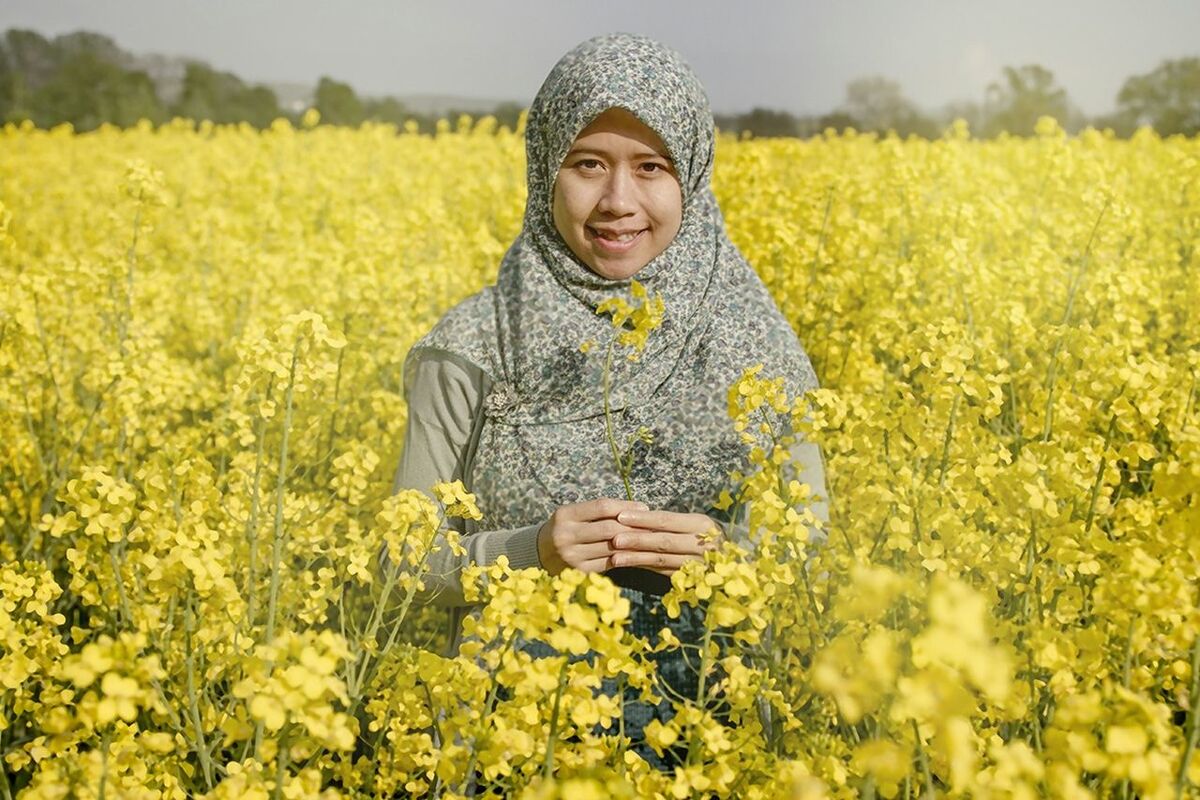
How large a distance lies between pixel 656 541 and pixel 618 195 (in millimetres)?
738

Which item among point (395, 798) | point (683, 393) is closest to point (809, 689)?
point (683, 393)

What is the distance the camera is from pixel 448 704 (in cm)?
142

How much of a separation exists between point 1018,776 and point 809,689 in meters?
0.61

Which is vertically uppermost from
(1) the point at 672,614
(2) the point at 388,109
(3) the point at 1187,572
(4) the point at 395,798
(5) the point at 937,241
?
(2) the point at 388,109

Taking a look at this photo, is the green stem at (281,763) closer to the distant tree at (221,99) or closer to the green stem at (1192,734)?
the green stem at (1192,734)

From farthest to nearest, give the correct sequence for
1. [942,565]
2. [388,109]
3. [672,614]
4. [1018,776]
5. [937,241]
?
1. [388,109]
2. [937,241]
3. [942,565]
4. [672,614]
5. [1018,776]

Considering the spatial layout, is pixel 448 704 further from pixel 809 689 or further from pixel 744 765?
pixel 809 689

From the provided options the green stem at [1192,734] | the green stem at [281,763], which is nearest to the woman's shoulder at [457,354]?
the green stem at [281,763]

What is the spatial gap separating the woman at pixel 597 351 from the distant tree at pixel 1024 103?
8.40 m

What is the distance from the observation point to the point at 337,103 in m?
17.0

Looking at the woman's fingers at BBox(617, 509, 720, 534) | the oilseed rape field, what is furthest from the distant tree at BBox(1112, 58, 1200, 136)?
the woman's fingers at BBox(617, 509, 720, 534)

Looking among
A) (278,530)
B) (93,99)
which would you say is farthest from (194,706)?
(93,99)

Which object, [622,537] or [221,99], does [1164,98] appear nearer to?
[622,537]

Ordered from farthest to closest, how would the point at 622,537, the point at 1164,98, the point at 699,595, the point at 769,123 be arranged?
the point at 769,123 < the point at 1164,98 < the point at 622,537 < the point at 699,595
